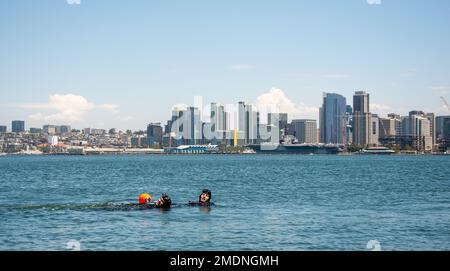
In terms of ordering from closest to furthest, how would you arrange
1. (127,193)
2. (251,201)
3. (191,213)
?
(191,213) < (251,201) < (127,193)

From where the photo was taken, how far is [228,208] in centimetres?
5444

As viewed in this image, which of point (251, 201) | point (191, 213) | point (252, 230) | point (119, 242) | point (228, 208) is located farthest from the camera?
point (251, 201)

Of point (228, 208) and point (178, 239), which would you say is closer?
point (178, 239)

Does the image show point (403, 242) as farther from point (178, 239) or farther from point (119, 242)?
point (119, 242)

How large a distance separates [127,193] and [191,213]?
28.1m

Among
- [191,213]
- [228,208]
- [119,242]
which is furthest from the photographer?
[228,208]

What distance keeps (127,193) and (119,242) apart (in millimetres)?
42113

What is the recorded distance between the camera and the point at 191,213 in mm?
49938
